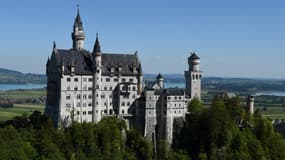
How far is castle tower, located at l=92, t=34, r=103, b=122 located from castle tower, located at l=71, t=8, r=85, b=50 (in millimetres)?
7312

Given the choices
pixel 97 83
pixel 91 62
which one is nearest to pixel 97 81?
pixel 97 83

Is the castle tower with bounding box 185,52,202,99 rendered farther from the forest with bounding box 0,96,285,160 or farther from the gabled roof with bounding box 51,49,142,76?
the gabled roof with bounding box 51,49,142,76

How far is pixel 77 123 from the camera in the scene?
276ft

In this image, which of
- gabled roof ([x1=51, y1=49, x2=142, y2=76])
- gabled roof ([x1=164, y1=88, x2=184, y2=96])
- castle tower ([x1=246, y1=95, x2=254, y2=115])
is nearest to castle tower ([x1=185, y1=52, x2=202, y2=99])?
gabled roof ([x1=164, y1=88, x2=184, y2=96])

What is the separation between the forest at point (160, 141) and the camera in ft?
258

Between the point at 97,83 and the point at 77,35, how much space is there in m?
12.7

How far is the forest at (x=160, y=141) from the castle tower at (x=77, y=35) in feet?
52.4

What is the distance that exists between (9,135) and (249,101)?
50206mm

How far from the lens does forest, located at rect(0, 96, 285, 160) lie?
78.5 meters

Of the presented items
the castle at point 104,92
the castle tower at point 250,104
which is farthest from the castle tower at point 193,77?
the castle tower at point 250,104

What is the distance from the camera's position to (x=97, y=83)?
301 feet

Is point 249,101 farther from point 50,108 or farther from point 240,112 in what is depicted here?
point 50,108

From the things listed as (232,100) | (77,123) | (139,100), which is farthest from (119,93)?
(232,100)

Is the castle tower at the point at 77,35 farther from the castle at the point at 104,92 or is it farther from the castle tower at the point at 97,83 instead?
the castle tower at the point at 97,83
